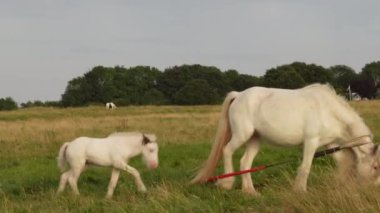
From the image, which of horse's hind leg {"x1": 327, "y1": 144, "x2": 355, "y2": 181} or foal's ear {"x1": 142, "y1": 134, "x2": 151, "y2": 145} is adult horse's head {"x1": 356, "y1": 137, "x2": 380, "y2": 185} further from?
foal's ear {"x1": 142, "y1": 134, "x2": 151, "y2": 145}

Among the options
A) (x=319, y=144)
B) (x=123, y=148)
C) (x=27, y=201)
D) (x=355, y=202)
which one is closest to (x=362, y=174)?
(x=319, y=144)

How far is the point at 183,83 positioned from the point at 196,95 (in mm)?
14757

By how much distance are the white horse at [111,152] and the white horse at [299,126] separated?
1464mm

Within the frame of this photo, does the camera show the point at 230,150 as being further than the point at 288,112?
Yes

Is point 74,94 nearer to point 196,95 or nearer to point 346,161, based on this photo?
point 196,95

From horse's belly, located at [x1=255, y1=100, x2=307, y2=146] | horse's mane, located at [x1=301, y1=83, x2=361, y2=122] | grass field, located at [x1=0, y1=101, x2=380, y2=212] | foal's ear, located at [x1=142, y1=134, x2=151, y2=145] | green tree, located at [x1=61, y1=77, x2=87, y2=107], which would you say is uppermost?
green tree, located at [x1=61, y1=77, x2=87, y2=107]

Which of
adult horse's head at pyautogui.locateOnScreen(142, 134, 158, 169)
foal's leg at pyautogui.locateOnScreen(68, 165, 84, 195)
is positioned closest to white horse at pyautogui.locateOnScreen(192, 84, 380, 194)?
adult horse's head at pyautogui.locateOnScreen(142, 134, 158, 169)

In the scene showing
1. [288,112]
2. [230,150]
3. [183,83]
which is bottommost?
[230,150]

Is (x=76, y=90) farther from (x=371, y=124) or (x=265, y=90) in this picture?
(x=265, y=90)

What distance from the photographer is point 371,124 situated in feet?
75.2

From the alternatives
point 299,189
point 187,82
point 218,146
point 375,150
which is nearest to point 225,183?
point 218,146

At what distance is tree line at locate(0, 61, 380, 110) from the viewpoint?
263 feet

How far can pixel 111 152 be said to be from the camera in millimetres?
10211

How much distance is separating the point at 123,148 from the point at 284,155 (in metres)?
5.70
